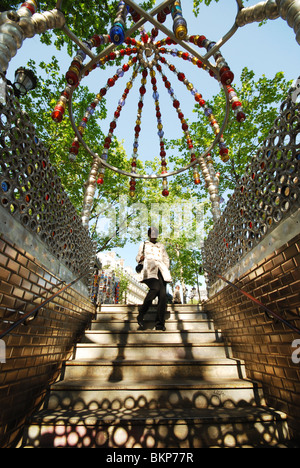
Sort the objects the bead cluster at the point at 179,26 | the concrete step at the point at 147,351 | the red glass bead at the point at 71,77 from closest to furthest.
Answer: the bead cluster at the point at 179,26, the red glass bead at the point at 71,77, the concrete step at the point at 147,351

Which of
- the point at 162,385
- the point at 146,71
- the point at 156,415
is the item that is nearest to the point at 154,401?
the point at 162,385

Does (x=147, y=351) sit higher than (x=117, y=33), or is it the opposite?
(x=117, y=33)

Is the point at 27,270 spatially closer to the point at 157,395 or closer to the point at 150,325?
the point at 157,395

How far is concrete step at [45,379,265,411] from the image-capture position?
257cm

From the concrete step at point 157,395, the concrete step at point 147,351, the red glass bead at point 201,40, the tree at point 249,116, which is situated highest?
the tree at point 249,116

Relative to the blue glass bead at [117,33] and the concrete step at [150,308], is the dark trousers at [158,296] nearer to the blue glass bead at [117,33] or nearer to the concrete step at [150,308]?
the concrete step at [150,308]

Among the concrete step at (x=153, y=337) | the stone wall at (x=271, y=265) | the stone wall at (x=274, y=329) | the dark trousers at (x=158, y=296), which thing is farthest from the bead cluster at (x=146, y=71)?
the concrete step at (x=153, y=337)

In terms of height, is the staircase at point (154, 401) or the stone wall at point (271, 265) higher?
the stone wall at point (271, 265)

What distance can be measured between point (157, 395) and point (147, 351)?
2.81ft

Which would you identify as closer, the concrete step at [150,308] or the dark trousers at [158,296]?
the dark trousers at [158,296]

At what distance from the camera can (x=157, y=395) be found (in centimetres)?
262

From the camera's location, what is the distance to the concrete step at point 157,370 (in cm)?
302

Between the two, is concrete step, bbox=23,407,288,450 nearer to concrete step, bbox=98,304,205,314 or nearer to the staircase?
the staircase
